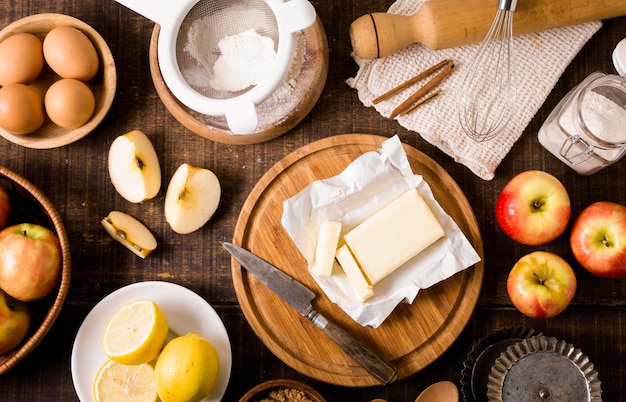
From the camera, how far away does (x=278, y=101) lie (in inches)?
43.8

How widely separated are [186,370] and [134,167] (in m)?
0.38

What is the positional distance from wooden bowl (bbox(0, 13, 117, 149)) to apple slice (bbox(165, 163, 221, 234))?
0.57ft

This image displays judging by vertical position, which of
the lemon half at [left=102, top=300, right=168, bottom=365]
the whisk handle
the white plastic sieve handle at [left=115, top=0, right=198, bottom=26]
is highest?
the whisk handle

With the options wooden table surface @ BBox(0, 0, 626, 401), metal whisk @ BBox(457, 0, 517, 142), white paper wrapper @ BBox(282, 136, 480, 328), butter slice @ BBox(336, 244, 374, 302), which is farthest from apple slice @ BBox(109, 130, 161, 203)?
metal whisk @ BBox(457, 0, 517, 142)

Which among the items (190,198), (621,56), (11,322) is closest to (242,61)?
(190,198)

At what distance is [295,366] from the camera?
3.64 ft

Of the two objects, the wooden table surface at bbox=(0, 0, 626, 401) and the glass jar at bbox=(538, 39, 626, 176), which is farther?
the wooden table surface at bbox=(0, 0, 626, 401)

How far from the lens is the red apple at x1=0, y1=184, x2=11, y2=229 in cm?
107

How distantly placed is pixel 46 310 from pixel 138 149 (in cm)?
34

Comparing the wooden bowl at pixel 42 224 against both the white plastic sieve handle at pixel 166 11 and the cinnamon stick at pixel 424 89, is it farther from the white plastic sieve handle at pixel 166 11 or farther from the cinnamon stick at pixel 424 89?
the cinnamon stick at pixel 424 89

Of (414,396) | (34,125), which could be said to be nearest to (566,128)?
(414,396)

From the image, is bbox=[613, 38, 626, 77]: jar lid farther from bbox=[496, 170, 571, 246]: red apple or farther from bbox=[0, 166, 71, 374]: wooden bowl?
bbox=[0, 166, 71, 374]: wooden bowl

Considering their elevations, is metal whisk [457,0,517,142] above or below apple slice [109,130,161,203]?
above

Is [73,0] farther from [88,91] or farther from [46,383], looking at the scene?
[46,383]
